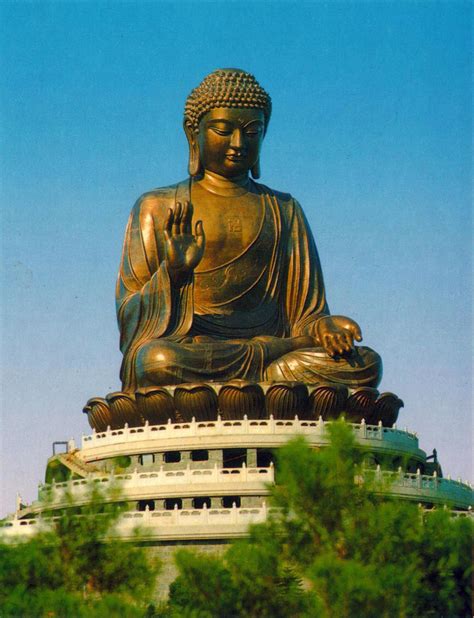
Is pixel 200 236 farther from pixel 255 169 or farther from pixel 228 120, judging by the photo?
pixel 255 169

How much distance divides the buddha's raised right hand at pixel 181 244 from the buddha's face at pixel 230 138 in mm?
1946

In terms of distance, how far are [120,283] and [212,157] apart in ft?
8.45

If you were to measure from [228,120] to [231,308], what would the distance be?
10.1 feet

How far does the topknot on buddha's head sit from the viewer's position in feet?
83.6

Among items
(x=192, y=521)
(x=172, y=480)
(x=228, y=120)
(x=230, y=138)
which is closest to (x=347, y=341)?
(x=172, y=480)

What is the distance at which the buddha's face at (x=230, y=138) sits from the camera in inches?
1004

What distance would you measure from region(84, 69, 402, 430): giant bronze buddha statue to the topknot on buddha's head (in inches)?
0.9

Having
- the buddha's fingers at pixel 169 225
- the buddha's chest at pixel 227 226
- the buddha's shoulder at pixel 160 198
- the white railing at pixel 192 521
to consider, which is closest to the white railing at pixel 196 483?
the white railing at pixel 192 521

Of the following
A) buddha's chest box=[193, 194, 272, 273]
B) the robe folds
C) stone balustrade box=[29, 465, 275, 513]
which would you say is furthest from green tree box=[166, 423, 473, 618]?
buddha's chest box=[193, 194, 272, 273]

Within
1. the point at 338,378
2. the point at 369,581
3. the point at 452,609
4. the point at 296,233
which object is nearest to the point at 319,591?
the point at 369,581

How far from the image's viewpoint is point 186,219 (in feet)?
78.5

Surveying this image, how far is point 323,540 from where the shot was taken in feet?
51.7

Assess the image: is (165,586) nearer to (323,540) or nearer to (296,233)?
(323,540)

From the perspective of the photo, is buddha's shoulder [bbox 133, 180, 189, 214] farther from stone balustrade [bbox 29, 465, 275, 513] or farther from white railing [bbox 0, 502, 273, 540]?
white railing [bbox 0, 502, 273, 540]
